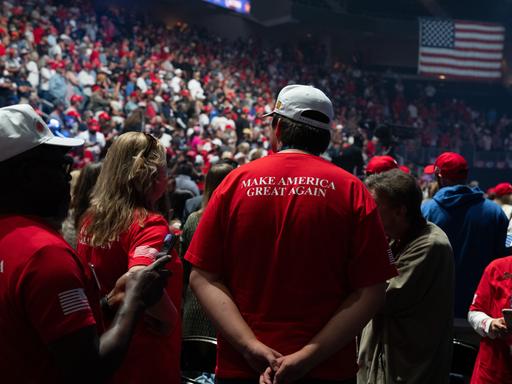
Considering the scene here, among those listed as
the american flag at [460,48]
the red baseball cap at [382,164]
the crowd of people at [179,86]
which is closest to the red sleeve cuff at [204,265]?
the crowd of people at [179,86]

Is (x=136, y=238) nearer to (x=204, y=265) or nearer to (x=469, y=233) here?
(x=204, y=265)

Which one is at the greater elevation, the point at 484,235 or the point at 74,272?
the point at 74,272

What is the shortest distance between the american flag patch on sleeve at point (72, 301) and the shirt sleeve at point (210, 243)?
75cm

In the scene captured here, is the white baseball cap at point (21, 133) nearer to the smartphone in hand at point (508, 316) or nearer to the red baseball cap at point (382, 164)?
the smartphone in hand at point (508, 316)

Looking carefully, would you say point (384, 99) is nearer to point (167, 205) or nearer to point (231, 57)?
point (231, 57)

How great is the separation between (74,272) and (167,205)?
2194 millimetres

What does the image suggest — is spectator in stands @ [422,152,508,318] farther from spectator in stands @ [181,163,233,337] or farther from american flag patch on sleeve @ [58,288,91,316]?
american flag patch on sleeve @ [58,288,91,316]

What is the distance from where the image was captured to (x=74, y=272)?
61.6 inches

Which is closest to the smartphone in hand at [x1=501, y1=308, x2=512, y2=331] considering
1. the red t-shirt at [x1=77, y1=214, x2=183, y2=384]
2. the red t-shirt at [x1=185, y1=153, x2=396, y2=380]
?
the red t-shirt at [x1=185, y1=153, x2=396, y2=380]

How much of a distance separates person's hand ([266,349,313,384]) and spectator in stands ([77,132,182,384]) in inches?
17.3

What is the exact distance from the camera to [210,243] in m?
2.30

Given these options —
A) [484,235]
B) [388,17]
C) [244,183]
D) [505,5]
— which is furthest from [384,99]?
[244,183]

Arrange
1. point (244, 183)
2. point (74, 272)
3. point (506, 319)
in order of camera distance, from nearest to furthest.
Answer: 1. point (74, 272)
2. point (244, 183)
3. point (506, 319)

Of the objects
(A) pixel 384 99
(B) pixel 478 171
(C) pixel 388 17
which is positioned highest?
(C) pixel 388 17
